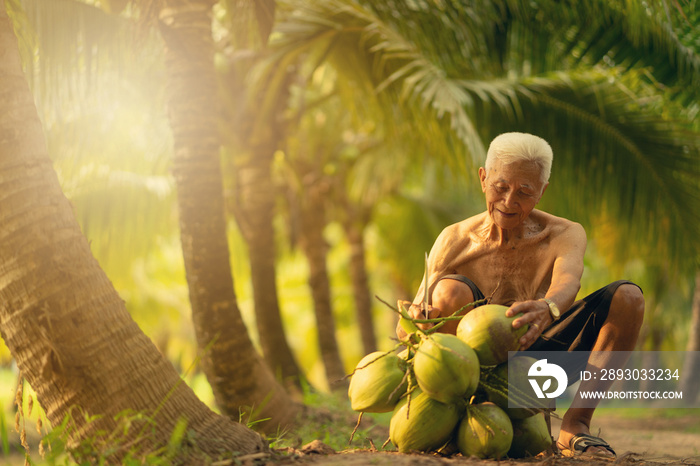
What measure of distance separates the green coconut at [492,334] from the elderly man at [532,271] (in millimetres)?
145

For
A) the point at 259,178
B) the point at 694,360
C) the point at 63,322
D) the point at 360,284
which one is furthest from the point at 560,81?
the point at 694,360

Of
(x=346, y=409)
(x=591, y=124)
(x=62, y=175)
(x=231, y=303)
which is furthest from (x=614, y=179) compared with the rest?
(x=62, y=175)

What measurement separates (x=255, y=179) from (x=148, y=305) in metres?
11.3

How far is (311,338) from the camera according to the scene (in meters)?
21.0

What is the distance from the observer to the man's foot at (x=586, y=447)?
2451mm

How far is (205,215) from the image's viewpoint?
3926 mm

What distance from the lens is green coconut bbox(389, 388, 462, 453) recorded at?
225cm

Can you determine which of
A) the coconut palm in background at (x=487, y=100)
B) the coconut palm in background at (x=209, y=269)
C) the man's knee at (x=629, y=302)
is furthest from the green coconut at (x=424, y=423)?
the coconut palm in background at (x=487, y=100)

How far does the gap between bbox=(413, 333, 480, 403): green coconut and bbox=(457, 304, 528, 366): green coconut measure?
7 centimetres

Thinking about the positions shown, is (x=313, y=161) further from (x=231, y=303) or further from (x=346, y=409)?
(x=231, y=303)

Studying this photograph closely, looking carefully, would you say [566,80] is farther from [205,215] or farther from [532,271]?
[205,215]

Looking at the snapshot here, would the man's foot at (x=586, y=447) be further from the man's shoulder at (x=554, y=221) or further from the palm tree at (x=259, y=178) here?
the palm tree at (x=259, y=178)

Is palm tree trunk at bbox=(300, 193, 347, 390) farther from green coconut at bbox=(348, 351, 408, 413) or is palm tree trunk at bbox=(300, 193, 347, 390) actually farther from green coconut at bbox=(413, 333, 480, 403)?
green coconut at bbox=(413, 333, 480, 403)

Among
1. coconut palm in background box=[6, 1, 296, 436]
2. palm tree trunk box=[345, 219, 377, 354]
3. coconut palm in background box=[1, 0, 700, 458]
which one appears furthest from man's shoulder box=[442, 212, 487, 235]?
palm tree trunk box=[345, 219, 377, 354]
